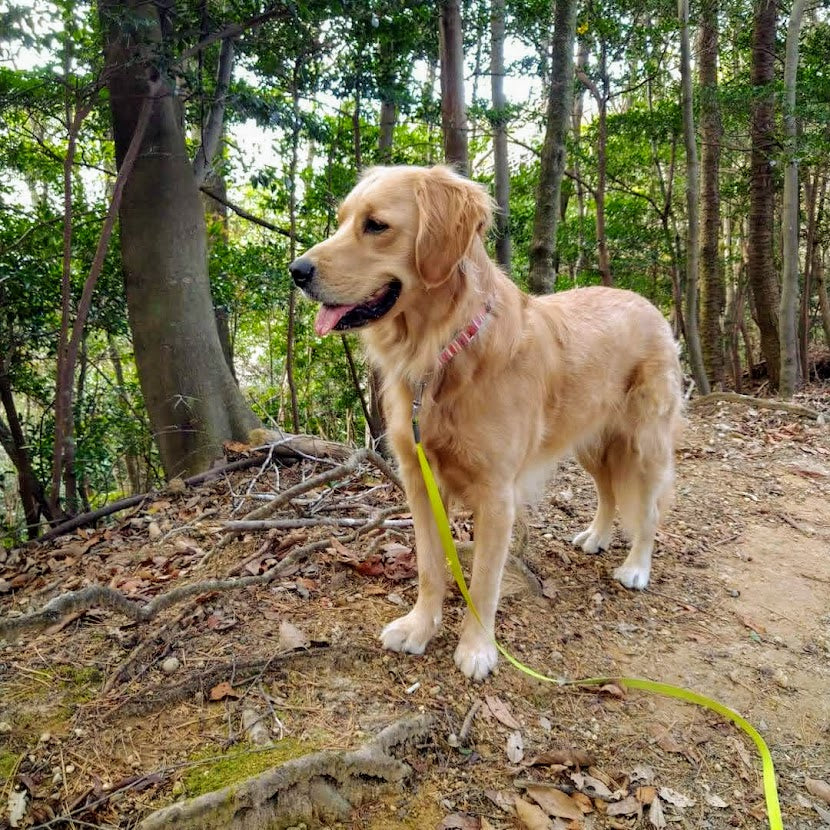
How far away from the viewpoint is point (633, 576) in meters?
3.30

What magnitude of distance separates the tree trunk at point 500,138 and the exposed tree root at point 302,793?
492 cm

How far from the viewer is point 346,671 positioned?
2293 mm

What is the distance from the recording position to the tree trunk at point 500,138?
6.65m

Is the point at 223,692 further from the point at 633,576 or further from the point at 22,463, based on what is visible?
the point at 22,463

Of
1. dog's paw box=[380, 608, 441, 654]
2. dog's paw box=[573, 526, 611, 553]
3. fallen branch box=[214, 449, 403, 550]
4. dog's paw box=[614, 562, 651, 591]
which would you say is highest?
fallen branch box=[214, 449, 403, 550]

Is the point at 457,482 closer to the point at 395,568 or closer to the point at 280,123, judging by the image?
the point at 395,568

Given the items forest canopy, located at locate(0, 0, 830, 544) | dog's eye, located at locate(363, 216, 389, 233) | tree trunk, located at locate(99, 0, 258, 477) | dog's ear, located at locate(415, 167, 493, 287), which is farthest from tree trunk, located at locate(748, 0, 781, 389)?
dog's eye, located at locate(363, 216, 389, 233)

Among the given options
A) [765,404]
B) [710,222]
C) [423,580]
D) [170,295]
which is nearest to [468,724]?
[423,580]

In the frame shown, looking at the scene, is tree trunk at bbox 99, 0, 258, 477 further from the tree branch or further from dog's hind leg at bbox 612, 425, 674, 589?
dog's hind leg at bbox 612, 425, 674, 589

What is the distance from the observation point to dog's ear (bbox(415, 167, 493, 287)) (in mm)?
2234

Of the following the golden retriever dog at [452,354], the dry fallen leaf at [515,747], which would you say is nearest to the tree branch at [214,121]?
the golden retriever dog at [452,354]

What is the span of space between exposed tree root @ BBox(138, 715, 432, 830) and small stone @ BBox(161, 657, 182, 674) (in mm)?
628

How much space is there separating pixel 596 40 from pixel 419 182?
26.4ft

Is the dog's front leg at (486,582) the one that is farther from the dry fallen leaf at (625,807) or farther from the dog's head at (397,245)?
the dog's head at (397,245)
